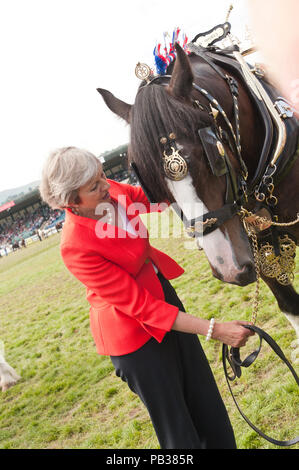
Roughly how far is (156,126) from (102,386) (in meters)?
3.49

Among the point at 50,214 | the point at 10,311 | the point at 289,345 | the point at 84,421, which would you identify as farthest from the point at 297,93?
the point at 50,214

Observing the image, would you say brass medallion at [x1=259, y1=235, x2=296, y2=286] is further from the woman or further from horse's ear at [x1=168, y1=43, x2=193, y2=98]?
horse's ear at [x1=168, y1=43, x2=193, y2=98]

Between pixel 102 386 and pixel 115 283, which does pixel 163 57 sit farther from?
pixel 102 386

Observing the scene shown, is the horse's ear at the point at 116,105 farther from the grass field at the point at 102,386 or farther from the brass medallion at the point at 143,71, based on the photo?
the grass field at the point at 102,386

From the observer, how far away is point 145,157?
1824 millimetres

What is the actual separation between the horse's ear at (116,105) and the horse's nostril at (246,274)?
3.62 feet

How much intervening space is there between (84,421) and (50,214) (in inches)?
1613

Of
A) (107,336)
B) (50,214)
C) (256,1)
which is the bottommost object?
(50,214)

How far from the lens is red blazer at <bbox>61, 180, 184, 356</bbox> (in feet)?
6.21

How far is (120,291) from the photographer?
1899 millimetres

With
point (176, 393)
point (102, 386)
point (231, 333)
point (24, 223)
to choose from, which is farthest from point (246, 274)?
point (24, 223)

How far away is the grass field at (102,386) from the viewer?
9.77 ft

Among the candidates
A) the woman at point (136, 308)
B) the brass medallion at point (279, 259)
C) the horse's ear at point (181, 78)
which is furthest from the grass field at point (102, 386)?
the horse's ear at point (181, 78)
